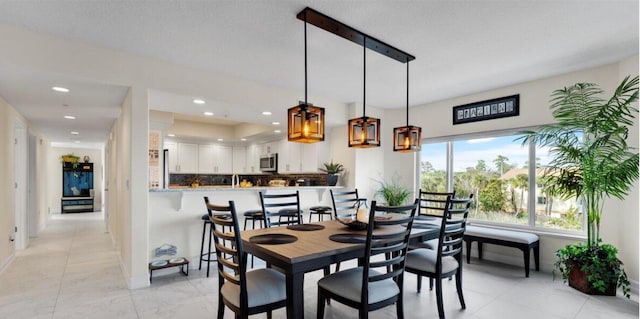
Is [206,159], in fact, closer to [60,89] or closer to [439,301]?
[60,89]

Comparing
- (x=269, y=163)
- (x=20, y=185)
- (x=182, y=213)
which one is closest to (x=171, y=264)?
(x=182, y=213)

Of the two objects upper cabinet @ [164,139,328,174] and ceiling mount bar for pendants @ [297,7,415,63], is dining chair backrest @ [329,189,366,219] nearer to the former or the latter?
ceiling mount bar for pendants @ [297,7,415,63]

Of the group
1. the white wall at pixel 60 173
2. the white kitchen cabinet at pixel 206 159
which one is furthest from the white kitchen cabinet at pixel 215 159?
the white wall at pixel 60 173

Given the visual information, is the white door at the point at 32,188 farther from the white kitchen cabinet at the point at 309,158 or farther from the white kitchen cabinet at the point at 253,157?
the white kitchen cabinet at the point at 309,158

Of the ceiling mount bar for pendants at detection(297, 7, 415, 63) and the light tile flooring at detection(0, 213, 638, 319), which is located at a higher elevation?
the ceiling mount bar for pendants at detection(297, 7, 415, 63)

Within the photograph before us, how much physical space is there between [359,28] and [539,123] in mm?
3031

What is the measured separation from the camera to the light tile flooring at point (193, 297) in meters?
2.77

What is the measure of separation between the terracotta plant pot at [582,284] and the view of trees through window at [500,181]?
844mm

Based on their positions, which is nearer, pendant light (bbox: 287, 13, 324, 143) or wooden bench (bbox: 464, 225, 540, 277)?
pendant light (bbox: 287, 13, 324, 143)

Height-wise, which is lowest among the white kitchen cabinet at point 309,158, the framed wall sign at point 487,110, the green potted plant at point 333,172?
the green potted plant at point 333,172

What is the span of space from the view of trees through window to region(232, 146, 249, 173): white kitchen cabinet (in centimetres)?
481

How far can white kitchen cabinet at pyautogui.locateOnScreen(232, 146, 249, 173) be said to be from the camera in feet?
27.2

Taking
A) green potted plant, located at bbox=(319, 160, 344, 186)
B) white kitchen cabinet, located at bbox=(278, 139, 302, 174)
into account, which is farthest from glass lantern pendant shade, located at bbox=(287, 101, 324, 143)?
white kitchen cabinet, located at bbox=(278, 139, 302, 174)

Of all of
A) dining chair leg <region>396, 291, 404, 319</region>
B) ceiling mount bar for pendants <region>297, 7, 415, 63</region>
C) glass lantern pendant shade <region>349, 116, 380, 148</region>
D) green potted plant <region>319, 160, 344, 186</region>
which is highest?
ceiling mount bar for pendants <region>297, 7, 415, 63</region>
